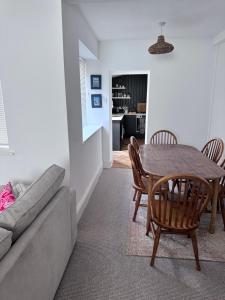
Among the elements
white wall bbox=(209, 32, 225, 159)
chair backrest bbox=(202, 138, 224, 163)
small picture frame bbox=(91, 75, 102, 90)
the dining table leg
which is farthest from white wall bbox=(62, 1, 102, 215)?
white wall bbox=(209, 32, 225, 159)

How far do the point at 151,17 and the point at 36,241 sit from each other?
111 inches

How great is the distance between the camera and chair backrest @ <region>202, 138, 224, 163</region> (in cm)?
280

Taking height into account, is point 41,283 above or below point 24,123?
below

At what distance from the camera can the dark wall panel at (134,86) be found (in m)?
7.20

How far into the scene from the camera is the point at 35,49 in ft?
6.40

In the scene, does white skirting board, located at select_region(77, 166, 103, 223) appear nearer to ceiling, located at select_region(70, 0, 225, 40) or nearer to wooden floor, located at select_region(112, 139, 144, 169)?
wooden floor, located at select_region(112, 139, 144, 169)

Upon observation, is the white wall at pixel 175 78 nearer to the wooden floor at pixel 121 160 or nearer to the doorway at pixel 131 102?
the wooden floor at pixel 121 160

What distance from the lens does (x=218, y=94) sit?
3529 mm

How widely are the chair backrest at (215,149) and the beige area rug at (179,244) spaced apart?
89cm

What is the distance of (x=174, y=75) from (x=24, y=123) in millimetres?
2813

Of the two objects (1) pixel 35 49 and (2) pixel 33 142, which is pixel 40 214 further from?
(1) pixel 35 49

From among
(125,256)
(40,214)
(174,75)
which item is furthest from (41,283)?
(174,75)

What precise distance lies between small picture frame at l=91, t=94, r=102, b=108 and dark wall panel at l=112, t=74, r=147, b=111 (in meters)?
3.55

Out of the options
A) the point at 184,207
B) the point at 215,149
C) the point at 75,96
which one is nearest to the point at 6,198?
the point at 75,96
